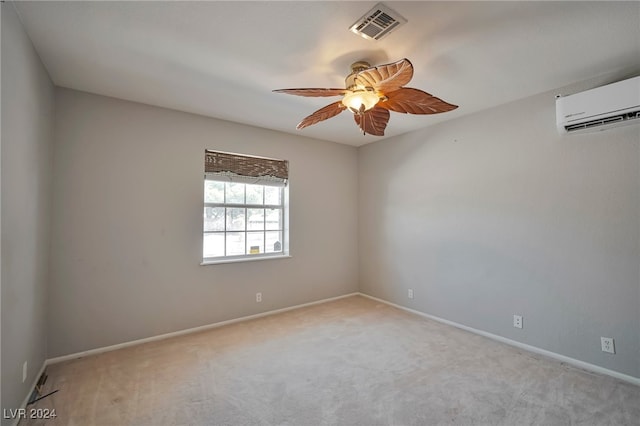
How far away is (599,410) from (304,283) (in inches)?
121

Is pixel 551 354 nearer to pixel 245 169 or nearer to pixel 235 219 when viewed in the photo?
pixel 235 219

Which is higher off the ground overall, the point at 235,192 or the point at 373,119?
the point at 373,119

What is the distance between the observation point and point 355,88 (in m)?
1.96

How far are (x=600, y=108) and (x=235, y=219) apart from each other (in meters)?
3.66

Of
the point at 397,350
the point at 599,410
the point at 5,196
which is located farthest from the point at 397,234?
the point at 5,196

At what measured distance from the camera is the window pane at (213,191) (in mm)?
3463

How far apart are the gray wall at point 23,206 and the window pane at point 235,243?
166 centimetres

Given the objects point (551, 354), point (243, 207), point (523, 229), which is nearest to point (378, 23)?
point (523, 229)

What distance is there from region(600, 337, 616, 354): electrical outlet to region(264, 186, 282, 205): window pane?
11.7 ft

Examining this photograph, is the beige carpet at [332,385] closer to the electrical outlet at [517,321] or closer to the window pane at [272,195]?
the electrical outlet at [517,321]

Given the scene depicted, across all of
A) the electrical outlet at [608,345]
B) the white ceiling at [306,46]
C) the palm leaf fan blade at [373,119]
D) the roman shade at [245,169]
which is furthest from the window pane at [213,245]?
the electrical outlet at [608,345]

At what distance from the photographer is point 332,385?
220 cm

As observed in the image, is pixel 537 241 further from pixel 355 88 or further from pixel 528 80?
pixel 355 88

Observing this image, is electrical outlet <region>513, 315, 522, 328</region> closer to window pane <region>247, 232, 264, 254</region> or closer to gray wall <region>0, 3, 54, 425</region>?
window pane <region>247, 232, 264, 254</region>
